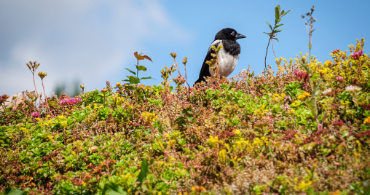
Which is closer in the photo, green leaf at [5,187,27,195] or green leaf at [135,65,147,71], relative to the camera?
green leaf at [5,187,27,195]

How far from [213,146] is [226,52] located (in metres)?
5.53

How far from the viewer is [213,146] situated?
8.23 ft

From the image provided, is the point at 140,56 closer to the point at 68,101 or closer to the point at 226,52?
the point at 68,101

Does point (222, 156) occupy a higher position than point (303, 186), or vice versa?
point (222, 156)

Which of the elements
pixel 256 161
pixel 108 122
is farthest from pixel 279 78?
pixel 108 122

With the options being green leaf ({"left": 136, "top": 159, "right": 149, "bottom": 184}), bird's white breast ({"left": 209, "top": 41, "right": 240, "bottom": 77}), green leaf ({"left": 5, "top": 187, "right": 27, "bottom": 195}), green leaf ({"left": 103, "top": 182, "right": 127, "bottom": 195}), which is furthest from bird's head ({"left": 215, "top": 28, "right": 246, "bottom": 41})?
green leaf ({"left": 5, "top": 187, "right": 27, "bottom": 195})

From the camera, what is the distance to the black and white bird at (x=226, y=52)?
7.54 metres

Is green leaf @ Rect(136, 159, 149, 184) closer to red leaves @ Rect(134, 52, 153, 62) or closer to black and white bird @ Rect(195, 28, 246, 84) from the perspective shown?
red leaves @ Rect(134, 52, 153, 62)

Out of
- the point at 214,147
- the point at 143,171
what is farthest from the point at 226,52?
the point at 143,171

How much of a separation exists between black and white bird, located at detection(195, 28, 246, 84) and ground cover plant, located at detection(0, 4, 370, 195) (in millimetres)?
3009

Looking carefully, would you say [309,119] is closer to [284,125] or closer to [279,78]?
[284,125]

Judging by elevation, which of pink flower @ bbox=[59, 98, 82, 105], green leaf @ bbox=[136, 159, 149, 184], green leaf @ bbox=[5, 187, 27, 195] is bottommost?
green leaf @ bbox=[5, 187, 27, 195]

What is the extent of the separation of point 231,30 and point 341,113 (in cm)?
613

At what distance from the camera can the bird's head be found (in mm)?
8359
